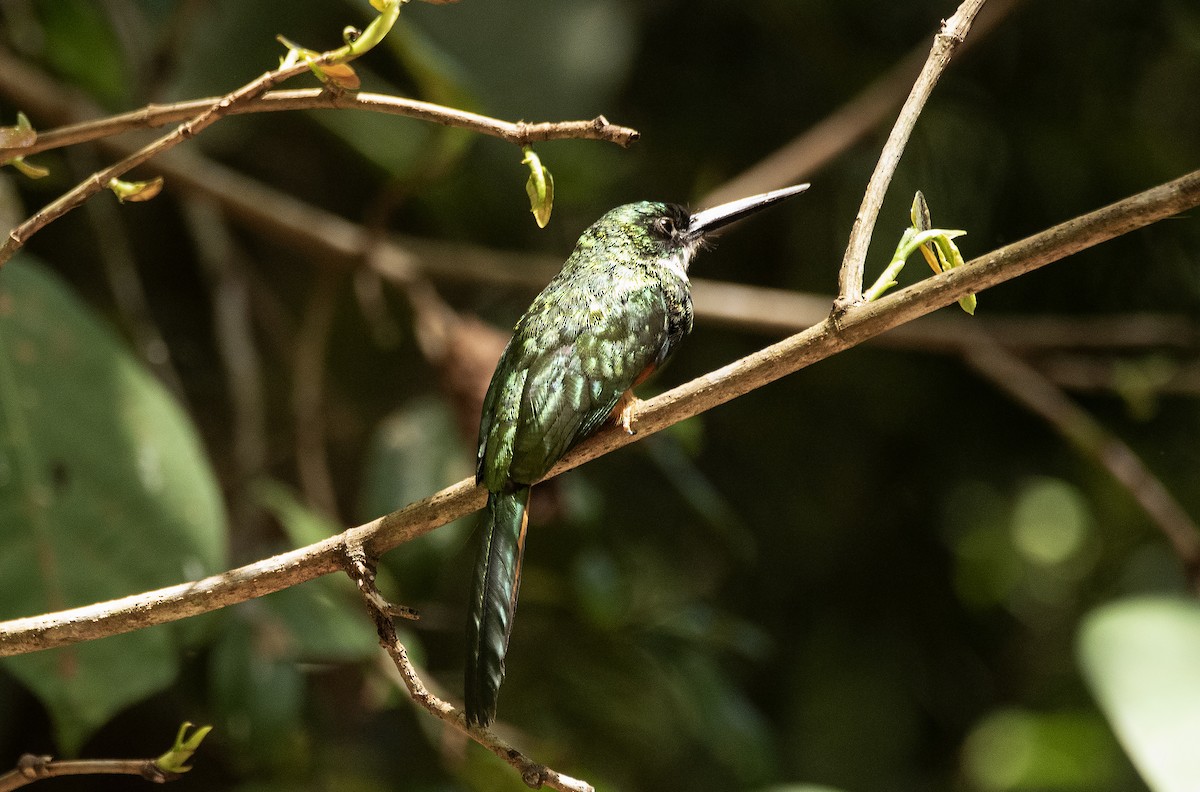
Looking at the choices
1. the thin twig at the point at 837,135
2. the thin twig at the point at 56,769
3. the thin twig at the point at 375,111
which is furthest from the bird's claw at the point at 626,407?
the thin twig at the point at 837,135

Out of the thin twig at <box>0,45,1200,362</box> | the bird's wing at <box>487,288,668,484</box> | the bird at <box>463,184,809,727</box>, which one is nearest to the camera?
the bird at <box>463,184,809,727</box>

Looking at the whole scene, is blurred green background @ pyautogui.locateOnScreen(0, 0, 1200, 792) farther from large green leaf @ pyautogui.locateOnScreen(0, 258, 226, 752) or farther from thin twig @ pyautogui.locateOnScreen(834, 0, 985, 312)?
thin twig @ pyautogui.locateOnScreen(834, 0, 985, 312)

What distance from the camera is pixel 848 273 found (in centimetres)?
92

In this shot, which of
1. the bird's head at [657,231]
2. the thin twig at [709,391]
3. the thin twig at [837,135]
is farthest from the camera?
the thin twig at [837,135]

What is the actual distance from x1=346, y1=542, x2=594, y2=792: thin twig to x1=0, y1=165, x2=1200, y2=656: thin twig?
0.03 meters

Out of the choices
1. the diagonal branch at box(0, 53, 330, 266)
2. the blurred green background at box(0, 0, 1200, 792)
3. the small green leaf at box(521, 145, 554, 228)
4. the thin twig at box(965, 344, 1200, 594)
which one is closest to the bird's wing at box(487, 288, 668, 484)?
the small green leaf at box(521, 145, 554, 228)

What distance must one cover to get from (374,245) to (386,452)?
41 cm

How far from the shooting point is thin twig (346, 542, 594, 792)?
2.81ft

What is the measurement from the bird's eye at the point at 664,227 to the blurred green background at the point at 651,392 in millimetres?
380

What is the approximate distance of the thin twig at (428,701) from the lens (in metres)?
0.86

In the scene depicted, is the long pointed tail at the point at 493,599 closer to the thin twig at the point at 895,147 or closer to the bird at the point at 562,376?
the bird at the point at 562,376

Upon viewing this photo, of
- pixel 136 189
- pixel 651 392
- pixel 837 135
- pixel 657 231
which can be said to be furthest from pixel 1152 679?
pixel 136 189

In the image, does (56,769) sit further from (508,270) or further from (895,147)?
(508,270)

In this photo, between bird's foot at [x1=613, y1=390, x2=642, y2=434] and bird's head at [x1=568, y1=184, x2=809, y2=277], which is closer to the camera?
bird's foot at [x1=613, y1=390, x2=642, y2=434]
